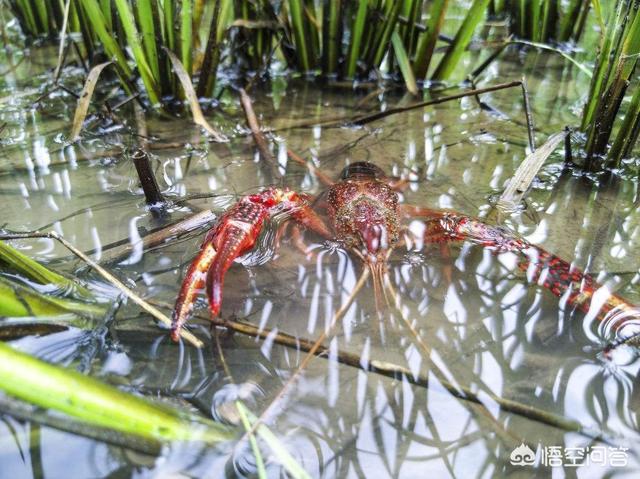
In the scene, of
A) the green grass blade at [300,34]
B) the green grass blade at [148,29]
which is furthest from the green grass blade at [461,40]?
the green grass blade at [148,29]

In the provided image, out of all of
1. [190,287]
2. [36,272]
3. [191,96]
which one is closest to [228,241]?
[190,287]

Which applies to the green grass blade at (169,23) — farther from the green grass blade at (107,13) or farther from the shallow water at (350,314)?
the shallow water at (350,314)

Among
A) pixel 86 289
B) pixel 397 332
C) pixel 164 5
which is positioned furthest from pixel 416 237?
pixel 164 5

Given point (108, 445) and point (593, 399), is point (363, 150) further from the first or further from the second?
point (108, 445)

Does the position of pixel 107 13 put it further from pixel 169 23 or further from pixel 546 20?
pixel 546 20

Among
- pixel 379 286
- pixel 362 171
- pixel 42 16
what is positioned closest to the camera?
pixel 379 286
